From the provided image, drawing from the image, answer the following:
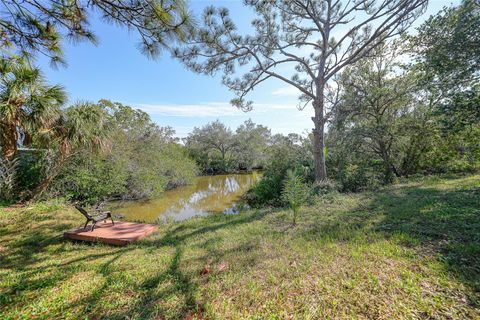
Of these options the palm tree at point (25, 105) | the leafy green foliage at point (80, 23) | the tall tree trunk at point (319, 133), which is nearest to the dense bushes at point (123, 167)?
the palm tree at point (25, 105)

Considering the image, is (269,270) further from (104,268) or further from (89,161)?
(89,161)

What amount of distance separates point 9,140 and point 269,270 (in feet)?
20.7

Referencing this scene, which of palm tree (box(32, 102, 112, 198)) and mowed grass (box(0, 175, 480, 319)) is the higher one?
palm tree (box(32, 102, 112, 198))

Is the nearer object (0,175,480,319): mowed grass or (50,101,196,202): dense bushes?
(0,175,480,319): mowed grass

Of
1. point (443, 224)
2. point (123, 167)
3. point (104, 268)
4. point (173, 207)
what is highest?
point (123, 167)

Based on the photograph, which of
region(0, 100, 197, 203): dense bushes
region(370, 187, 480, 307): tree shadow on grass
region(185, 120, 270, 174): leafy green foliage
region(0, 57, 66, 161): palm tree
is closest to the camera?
region(370, 187, 480, 307): tree shadow on grass

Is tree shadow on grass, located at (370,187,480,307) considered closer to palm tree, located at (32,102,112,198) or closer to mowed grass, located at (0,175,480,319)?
mowed grass, located at (0,175,480,319)

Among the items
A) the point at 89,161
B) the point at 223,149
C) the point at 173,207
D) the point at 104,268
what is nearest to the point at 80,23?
the point at 104,268

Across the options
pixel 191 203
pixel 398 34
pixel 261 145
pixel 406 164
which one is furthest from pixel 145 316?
pixel 261 145

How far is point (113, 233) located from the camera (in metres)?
3.69

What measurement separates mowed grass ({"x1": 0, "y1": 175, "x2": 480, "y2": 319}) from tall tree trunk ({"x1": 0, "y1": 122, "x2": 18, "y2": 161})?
69.4 inches

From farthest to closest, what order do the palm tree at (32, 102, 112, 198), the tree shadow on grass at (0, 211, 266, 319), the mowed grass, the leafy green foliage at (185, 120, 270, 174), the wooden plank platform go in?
the leafy green foliage at (185, 120, 270, 174), the palm tree at (32, 102, 112, 198), the wooden plank platform, the tree shadow on grass at (0, 211, 266, 319), the mowed grass

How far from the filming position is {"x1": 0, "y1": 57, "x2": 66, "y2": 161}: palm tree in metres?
3.90

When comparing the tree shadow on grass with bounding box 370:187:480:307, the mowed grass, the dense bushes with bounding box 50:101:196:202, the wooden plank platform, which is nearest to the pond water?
the dense bushes with bounding box 50:101:196:202
